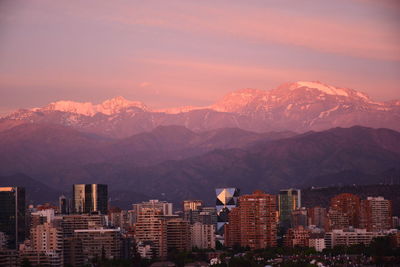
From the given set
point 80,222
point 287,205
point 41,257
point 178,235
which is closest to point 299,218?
point 287,205

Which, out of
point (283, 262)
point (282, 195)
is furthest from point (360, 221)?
point (283, 262)

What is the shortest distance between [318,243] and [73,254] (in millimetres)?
25985

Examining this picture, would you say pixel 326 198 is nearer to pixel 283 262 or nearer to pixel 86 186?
pixel 86 186

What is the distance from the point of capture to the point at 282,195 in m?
139

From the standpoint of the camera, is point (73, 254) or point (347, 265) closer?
point (347, 265)

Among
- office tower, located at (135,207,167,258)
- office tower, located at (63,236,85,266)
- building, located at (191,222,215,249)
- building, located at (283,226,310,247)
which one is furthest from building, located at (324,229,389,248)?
office tower, located at (63,236,85,266)

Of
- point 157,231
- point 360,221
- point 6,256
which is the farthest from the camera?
point 360,221

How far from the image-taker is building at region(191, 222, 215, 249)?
9938 centimetres

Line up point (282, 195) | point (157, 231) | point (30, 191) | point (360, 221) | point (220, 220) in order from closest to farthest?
point (157, 231) < point (360, 221) < point (220, 220) < point (282, 195) < point (30, 191)

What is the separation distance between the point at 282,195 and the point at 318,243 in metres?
43.7

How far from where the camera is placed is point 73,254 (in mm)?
77562

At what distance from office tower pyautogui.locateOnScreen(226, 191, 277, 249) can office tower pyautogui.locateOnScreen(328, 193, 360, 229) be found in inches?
460

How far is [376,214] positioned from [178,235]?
2842cm

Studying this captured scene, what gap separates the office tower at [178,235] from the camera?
92.8 m
